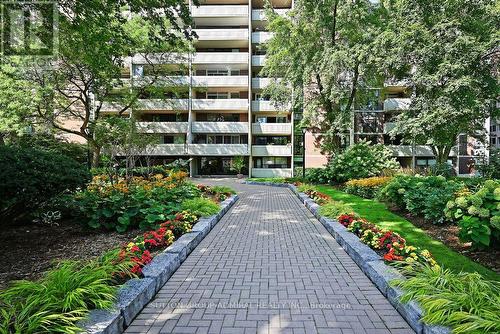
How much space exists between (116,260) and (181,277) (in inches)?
39.4

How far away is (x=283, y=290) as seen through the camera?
4.18 m

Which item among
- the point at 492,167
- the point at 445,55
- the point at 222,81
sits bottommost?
the point at 492,167

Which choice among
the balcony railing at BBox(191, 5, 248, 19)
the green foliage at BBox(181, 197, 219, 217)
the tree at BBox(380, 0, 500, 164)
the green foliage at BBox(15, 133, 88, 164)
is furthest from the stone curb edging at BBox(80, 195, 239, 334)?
the balcony railing at BBox(191, 5, 248, 19)

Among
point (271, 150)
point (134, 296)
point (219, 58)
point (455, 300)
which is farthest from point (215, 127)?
point (455, 300)

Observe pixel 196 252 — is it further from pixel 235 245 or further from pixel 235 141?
pixel 235 141

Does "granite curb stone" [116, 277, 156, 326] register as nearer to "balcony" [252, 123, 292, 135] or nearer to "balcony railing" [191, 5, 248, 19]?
"balcony" [252, 123, 292, 135]

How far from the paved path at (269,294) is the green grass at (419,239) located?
1479 millimetres

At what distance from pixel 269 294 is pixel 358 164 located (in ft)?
48.7

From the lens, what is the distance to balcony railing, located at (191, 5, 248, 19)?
32188mm

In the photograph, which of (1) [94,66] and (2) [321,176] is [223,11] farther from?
(1) [94,66]

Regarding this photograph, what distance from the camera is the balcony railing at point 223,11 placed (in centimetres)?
3219

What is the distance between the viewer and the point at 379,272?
4262mm

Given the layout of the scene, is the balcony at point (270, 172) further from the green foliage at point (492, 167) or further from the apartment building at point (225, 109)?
the green foliage at point (492, 167)

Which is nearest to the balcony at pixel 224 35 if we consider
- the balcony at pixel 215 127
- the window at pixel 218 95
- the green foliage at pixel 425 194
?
the window at pixel 218 95
